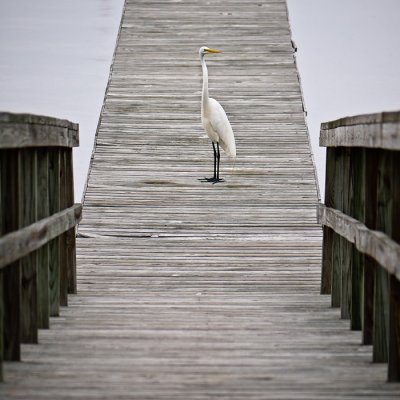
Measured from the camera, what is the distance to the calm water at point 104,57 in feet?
41.2

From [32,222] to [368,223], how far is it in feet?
3.28

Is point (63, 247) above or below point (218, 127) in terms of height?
below

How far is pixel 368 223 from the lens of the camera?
3078 mm

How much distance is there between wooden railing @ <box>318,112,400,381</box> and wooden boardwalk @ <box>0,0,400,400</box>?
0.10 metres

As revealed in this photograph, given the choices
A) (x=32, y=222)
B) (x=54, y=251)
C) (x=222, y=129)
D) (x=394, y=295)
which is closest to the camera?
(x=394, y=295)

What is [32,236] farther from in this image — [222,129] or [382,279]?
[222,129]

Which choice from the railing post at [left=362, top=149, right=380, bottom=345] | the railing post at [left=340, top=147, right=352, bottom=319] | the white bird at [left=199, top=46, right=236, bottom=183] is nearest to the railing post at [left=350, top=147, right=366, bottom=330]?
the railing post at [left=340, top=147, right=352, bottom=319]

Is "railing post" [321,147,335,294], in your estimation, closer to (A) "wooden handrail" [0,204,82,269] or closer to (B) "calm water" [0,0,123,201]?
(A) "wooden handrail" [0,204,82,269]

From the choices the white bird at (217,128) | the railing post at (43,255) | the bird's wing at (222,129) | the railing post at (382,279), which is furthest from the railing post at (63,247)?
the bird's wing at (222,129)

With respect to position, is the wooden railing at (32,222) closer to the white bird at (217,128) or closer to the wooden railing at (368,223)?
the wooden railing at (368,223)

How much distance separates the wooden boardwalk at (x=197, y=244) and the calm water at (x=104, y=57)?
1.21 meters

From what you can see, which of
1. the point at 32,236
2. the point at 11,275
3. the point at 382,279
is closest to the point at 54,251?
the point at 32,236

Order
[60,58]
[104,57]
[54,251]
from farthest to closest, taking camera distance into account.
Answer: [60,58], [104,57], [54,251]

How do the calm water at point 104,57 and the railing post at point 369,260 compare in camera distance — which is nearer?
the railing post at point 369,260
